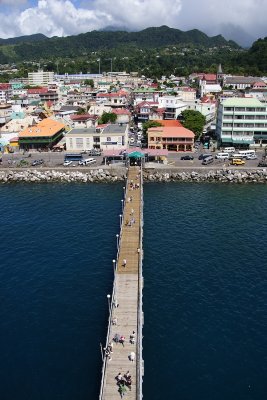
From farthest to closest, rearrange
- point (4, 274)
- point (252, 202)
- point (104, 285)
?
1. point (252, 202)
2. point (4, 274)
3. point (104, 285)

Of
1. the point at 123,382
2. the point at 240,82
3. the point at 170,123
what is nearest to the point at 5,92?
the point at 240,82

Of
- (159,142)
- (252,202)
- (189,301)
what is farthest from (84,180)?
(189,301)

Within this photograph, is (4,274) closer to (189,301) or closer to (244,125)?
(189,301)

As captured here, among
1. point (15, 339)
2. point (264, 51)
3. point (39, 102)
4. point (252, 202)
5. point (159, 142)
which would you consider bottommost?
point (15, 339)

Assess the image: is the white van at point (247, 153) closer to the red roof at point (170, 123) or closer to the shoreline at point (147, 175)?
the shoreline at point (147, 175)

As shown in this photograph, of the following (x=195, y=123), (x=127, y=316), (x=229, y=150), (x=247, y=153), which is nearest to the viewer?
(x=127, y=316)

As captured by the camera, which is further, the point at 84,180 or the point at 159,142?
the point at 159,142

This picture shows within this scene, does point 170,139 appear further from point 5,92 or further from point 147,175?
point 5,92
